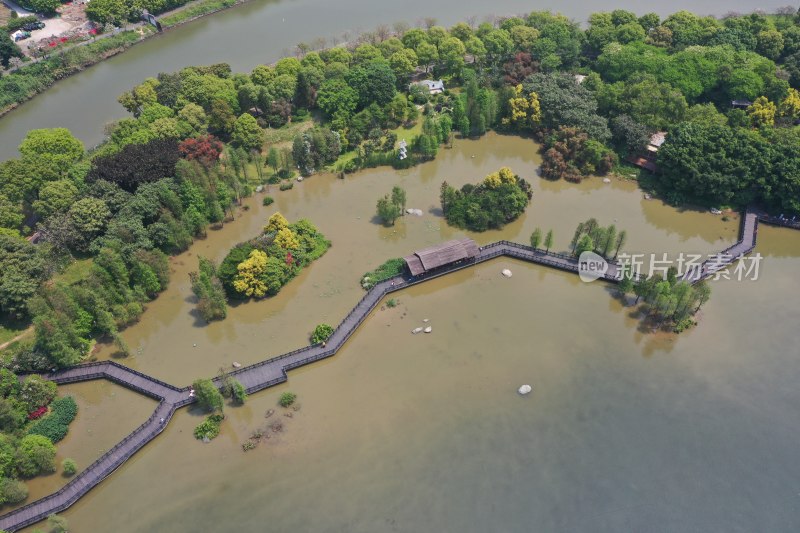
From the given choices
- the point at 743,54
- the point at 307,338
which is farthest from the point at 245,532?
the point at 743,54

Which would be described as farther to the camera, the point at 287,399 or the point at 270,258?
the point at 270,258

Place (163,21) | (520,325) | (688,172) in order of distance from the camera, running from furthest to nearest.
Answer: (163,21) < (688,172) < (520,325)

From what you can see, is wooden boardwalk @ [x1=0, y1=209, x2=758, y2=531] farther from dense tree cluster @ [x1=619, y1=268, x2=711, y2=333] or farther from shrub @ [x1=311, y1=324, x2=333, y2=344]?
dense tree cluster @ [x1=619, y1=268, x2=711, y2=333]

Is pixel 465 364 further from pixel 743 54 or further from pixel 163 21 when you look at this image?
pixel 163 21

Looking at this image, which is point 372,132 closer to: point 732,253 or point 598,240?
point 598,240

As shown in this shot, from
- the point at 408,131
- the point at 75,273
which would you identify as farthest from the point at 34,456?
the point at 408,131

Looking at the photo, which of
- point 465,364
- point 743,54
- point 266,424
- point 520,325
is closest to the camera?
point 266,424

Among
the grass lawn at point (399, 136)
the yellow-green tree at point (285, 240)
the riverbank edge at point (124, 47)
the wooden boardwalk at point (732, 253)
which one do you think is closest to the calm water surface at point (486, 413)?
the wooden boardwalk at point (732, 253)

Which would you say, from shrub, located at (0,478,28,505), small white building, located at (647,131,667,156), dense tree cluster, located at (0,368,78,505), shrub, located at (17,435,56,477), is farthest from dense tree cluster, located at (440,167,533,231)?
shrub, located at (0,478,28,505)
